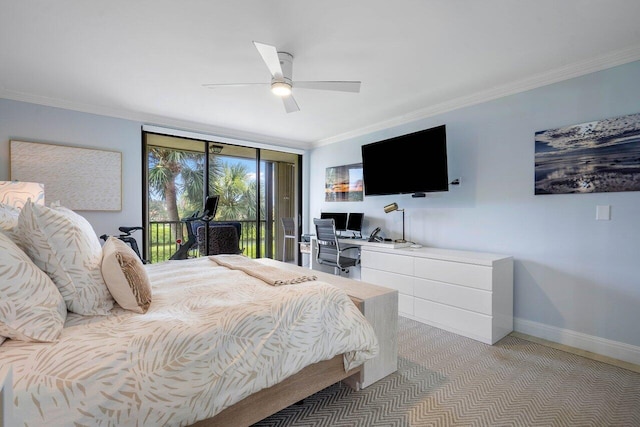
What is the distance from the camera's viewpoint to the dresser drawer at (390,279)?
10.7 feet

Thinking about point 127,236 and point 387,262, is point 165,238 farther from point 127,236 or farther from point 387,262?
point 387,262

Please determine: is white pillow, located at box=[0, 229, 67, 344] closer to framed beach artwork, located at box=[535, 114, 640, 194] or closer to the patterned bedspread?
the patterned bedspread

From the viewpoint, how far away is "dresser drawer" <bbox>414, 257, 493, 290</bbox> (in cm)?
264

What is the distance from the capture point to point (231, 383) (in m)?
1.25

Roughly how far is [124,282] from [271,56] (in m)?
1.62

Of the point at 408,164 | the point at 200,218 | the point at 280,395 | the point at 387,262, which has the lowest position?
→ the point at 280,395

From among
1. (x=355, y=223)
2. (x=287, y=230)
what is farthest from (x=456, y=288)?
(x=287, y=230)

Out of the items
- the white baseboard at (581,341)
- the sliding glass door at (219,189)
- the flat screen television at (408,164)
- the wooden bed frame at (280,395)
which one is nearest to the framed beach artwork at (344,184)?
the flat screen television at (408,164)

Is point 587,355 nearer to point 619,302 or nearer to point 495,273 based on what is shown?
point 619,302

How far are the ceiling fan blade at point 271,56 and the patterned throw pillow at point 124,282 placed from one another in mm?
1453

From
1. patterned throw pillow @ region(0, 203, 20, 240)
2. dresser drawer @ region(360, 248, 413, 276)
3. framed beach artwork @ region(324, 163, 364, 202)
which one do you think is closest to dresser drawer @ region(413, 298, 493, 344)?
dresser drawer @ region(360, 248, 413, 276)

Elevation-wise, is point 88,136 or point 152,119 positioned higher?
point 152,119

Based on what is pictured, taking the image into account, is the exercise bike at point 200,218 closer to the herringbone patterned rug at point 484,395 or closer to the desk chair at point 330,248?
the desk chair at point 330,248

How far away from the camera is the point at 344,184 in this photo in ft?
15.7
